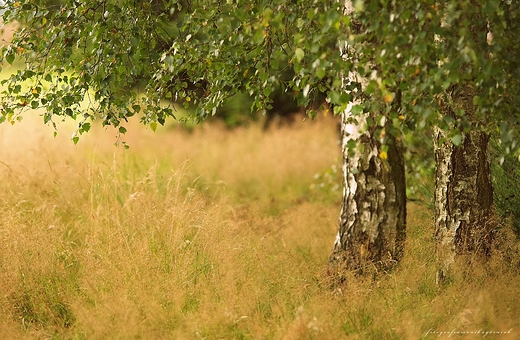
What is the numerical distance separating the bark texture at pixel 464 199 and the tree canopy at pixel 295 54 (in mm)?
201

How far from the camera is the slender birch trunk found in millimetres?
4441

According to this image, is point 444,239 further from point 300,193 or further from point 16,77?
point 300,193

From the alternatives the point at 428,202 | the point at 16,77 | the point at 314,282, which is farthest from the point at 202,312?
the point at 428,202

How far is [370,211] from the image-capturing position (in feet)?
14.8

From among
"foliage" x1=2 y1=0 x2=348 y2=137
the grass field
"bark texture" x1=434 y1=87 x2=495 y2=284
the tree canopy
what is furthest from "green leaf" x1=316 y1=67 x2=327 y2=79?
"bark texture" x1=434 y1=87 x2=495 y2=284

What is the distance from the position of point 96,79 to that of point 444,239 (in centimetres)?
252

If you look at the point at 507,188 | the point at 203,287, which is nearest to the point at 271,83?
the point at 203,287

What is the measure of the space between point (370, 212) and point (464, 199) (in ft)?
2.17

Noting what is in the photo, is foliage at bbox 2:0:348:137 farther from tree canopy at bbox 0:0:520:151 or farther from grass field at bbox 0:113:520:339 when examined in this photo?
grass field at bbox 0:113:520:339

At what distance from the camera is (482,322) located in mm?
3672

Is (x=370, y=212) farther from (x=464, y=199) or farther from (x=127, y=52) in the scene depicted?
(x=127, y=52)

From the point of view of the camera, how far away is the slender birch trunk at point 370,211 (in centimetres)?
444

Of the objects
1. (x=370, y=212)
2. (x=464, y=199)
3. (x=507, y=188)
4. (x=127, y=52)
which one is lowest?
(x=370, y=212)

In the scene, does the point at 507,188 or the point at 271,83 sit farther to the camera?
the point at 507,188
